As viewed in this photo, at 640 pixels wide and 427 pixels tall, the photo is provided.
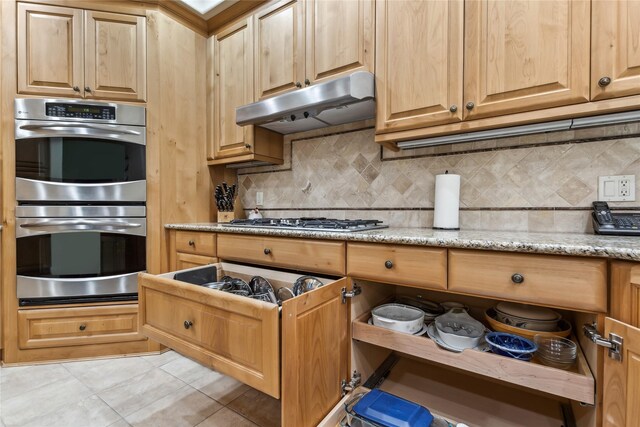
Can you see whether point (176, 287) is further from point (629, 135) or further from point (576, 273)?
point (629, 135)

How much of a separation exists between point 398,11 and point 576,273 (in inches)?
53.2

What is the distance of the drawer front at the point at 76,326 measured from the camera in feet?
6.14

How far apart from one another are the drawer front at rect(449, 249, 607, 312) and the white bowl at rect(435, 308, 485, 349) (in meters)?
0.22

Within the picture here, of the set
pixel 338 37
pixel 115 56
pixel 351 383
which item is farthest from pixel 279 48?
pixel 351 383

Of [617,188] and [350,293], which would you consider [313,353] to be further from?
[617,188]

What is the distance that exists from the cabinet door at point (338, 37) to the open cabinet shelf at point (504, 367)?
51.5 inches

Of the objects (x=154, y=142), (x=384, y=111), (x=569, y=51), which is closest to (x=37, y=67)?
(x=154, y=142)

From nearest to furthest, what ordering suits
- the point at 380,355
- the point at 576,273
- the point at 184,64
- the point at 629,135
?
the point at 576,273
the point at 629,135
the point at 380,355
the point at 184,64

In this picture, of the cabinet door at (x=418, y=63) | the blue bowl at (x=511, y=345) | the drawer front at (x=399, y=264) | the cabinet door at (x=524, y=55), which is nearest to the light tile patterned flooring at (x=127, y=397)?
the drawer front at (x=399, y=264)

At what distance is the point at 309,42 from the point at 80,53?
1531 millimetres

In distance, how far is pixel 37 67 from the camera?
6.22 ft

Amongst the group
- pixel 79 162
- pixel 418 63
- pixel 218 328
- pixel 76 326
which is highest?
pixel 418 63

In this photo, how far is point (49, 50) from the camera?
191 cm

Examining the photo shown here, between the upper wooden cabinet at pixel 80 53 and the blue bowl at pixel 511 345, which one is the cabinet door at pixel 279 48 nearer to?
the upper wooden cabinet at pixel 80 53
